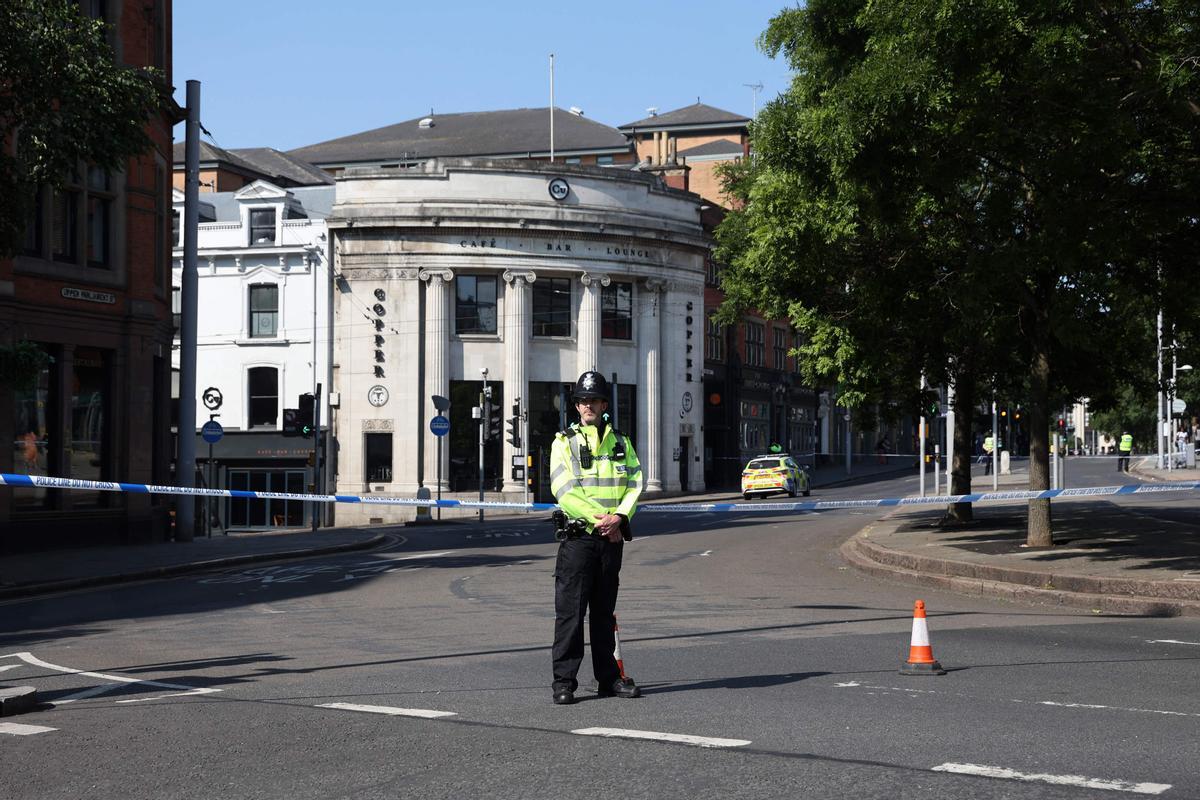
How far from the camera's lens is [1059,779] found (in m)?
5.95

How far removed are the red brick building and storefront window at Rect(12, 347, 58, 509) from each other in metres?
0.02

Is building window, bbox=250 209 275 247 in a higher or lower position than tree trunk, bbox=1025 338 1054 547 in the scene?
higher

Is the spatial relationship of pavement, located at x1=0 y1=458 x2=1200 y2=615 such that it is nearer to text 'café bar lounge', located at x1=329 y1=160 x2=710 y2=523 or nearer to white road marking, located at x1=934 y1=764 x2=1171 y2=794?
Result: white road marking, located at x1=934 y1=764 x2=1171 y2=794

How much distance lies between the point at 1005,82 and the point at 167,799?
41.3 feet

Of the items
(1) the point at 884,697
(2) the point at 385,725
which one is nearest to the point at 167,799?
(2) the point at 385,725

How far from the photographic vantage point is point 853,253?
843 inches

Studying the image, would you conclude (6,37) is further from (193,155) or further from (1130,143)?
(1130,143)

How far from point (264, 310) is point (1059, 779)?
167 feet

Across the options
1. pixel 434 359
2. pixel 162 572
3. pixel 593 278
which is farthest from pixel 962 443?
pixel 593 278

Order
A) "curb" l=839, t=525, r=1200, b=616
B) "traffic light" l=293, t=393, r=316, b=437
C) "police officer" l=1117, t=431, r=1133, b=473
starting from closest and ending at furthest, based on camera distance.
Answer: "curb" l=839, t=525, r=1200, b=616 → "traffic light" l=293, t=393, r=316, b=437 → "police officer" l=1117, t=431, r=1133, b=473

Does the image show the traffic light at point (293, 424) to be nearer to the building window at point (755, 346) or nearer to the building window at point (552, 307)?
the building window at point (552, 307)

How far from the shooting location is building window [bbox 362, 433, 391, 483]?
53.2 m

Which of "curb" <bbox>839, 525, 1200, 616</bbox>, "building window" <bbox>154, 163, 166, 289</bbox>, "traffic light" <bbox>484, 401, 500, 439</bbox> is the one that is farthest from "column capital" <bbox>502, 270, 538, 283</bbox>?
"curb" <bbox>839, 525, 1200, 616</bbox>

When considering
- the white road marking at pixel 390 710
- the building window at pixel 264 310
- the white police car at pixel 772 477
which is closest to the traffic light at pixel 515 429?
the white police car at pixel 772 477
